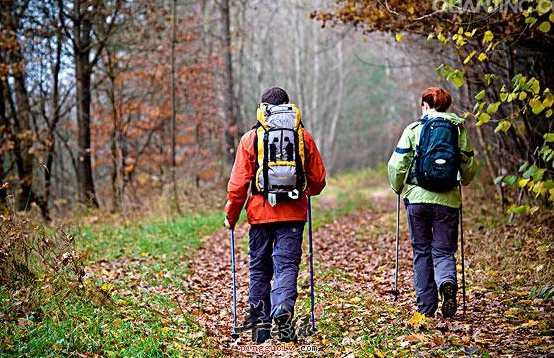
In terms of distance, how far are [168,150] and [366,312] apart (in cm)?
1682

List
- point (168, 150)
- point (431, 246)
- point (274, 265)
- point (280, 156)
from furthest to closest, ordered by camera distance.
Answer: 1. point (168, 150)
2. point (431, 246)
3. point (274, 265)
4. point (280, 156)

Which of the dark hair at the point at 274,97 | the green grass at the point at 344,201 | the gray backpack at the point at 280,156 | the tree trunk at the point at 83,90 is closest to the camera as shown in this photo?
the gray backpack at the point at 280,156

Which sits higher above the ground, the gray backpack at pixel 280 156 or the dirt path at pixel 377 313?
the gray backpack at pixel 280 156

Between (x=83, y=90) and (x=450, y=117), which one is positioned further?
(x=83, y=90)

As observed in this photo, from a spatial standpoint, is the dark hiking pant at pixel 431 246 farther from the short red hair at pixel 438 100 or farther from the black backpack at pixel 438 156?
the short red hair at pixel 438 100

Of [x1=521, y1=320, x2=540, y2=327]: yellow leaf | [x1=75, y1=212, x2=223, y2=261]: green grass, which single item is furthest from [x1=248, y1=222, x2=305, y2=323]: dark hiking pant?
[x1=75, y1=212, x2=223, y2=261]: green grass

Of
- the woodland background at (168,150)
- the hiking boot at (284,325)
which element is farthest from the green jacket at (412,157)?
the hiking boot at (284,325)

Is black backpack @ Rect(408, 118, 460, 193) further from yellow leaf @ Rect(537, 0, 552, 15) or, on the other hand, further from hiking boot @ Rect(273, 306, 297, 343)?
hiking boot @ Rect(273, 306, 297, 343)

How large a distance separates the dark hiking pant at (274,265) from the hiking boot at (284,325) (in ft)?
0.18

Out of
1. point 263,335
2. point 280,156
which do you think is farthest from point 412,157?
point 263,335

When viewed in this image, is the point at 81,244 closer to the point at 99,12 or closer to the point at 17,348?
the point at 17,348

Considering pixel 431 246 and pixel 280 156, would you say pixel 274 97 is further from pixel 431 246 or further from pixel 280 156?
pixel 431 246

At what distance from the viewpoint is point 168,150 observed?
22.1 m

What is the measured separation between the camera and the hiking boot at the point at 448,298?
5.50 metres
